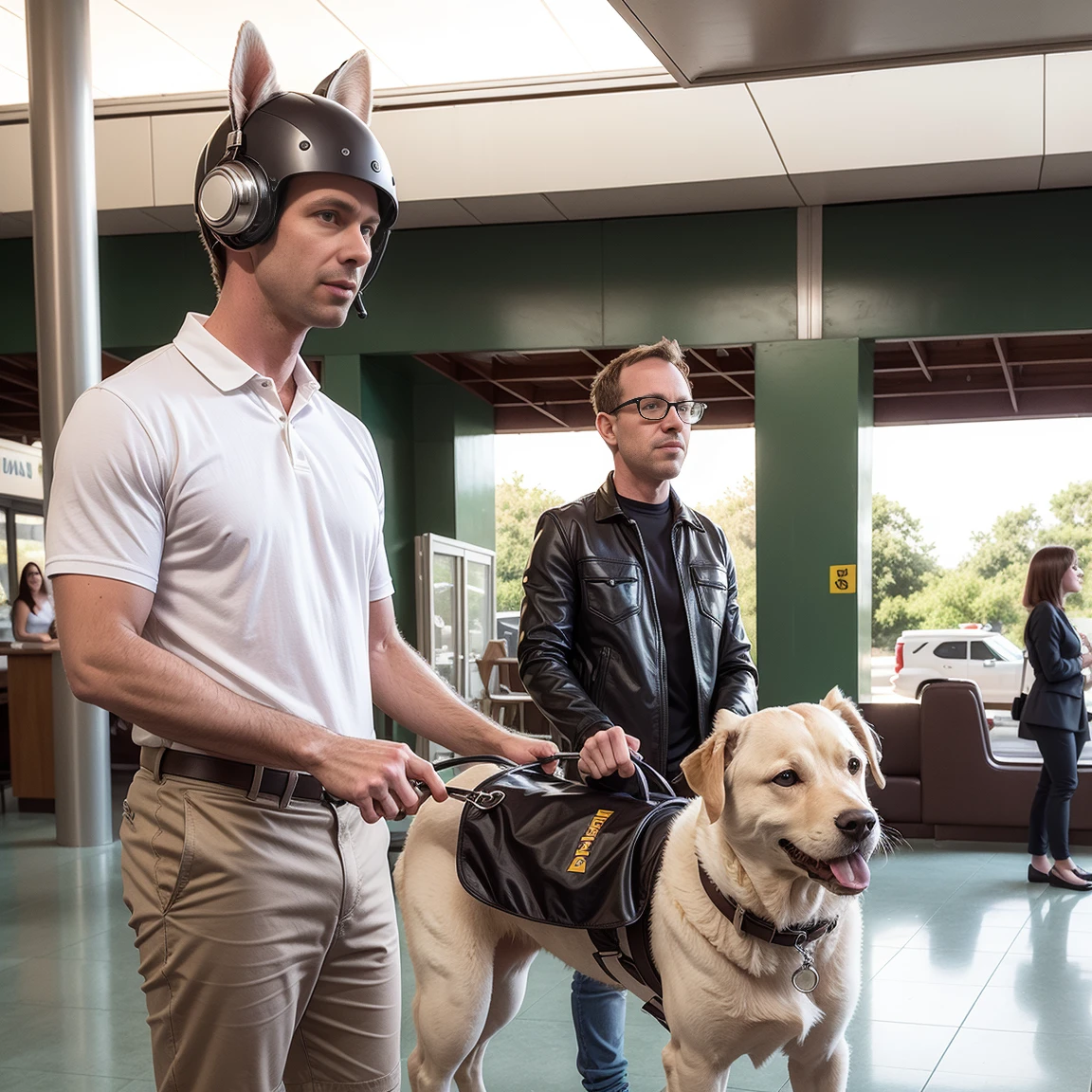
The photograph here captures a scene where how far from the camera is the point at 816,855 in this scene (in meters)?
1.98

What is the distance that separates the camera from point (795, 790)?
2.05 m

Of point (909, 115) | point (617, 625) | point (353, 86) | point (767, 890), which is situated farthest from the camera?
point (909, 115)

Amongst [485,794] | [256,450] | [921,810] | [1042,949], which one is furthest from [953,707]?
[256,450]

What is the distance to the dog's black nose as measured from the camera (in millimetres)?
1967

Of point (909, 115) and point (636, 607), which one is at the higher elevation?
point (909, 115)

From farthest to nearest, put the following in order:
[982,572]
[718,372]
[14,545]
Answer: [982,572]
[14,545]
[718,372]

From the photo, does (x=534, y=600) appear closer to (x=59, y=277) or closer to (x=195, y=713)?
(x=195, y=713)

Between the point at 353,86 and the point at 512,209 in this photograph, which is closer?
the point at 353,86

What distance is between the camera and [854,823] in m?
1.97

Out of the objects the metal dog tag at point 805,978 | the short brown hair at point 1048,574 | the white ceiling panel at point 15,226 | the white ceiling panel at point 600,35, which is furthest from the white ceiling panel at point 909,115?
the metal dog tag at point 805,978

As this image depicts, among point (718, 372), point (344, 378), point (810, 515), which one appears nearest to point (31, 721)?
point (344, 378)

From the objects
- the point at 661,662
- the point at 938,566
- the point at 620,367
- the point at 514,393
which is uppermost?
the point at 514,393

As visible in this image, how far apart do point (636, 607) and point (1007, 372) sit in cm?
1120

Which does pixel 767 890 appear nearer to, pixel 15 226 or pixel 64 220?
pixel 64 220
